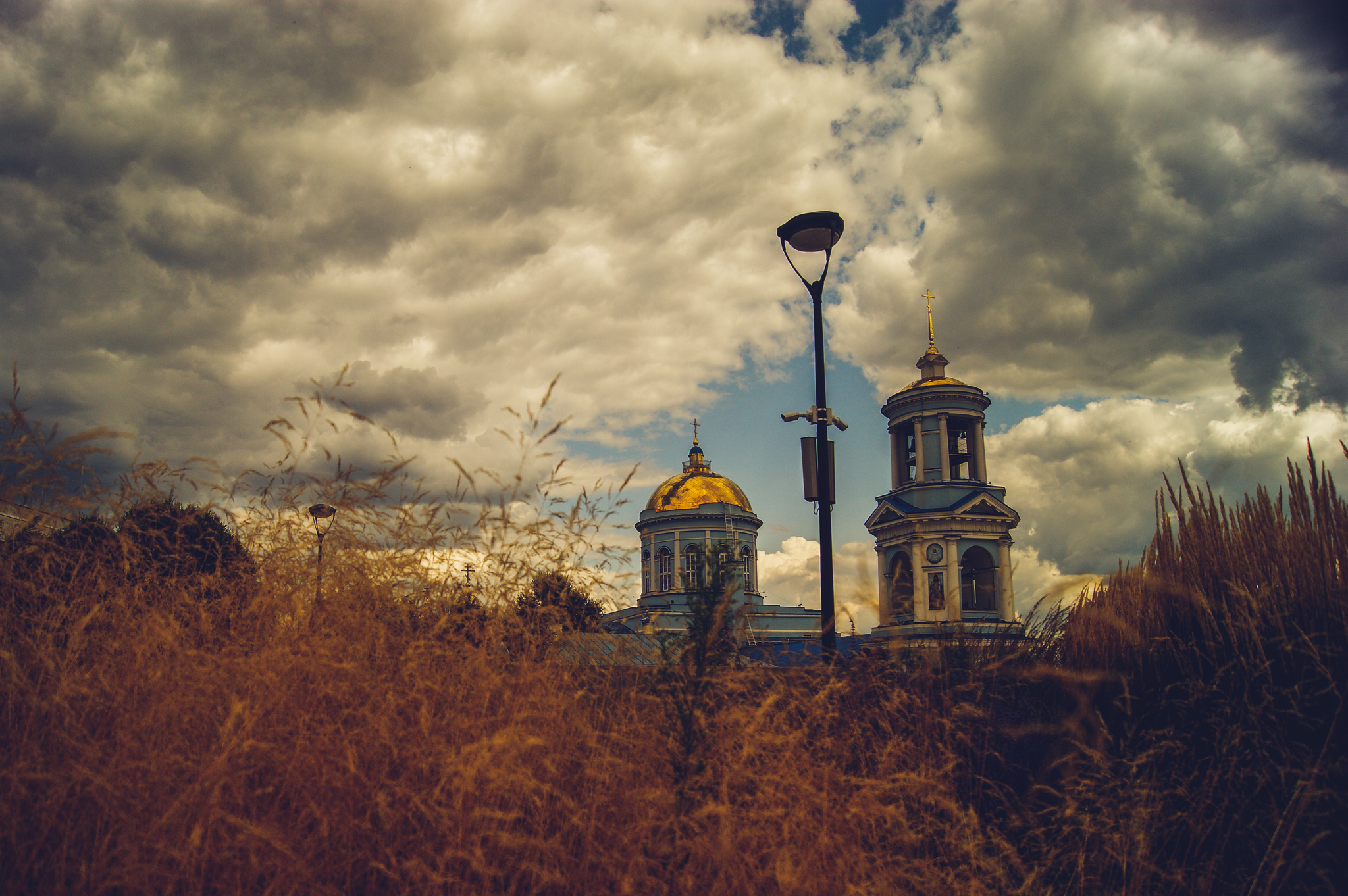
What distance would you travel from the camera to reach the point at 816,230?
7.20 metres

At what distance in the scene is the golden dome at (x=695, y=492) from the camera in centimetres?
3969

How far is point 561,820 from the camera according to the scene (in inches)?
115

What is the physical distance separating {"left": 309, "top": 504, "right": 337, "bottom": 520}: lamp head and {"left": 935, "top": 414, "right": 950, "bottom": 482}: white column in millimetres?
26589

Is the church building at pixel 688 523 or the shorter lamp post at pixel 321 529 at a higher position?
the church building at pixel 688 523

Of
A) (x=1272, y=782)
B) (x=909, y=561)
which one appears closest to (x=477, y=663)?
(x=1272, y=782)

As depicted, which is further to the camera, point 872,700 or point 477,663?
point 872,700

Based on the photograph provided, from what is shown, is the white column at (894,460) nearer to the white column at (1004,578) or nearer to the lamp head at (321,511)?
the white column at (1004,578)

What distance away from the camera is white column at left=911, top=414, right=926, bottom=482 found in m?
28.4

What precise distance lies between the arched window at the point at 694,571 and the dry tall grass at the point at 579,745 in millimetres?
353

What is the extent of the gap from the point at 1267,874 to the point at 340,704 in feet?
13.4

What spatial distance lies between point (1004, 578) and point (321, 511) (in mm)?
27442

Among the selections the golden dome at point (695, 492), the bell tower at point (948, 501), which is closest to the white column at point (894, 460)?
the bell tower at point (948, 501)

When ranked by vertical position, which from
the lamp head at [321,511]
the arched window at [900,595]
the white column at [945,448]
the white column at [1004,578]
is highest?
the white column at [945,448]

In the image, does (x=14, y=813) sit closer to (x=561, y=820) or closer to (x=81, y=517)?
(x=561, y=820)
